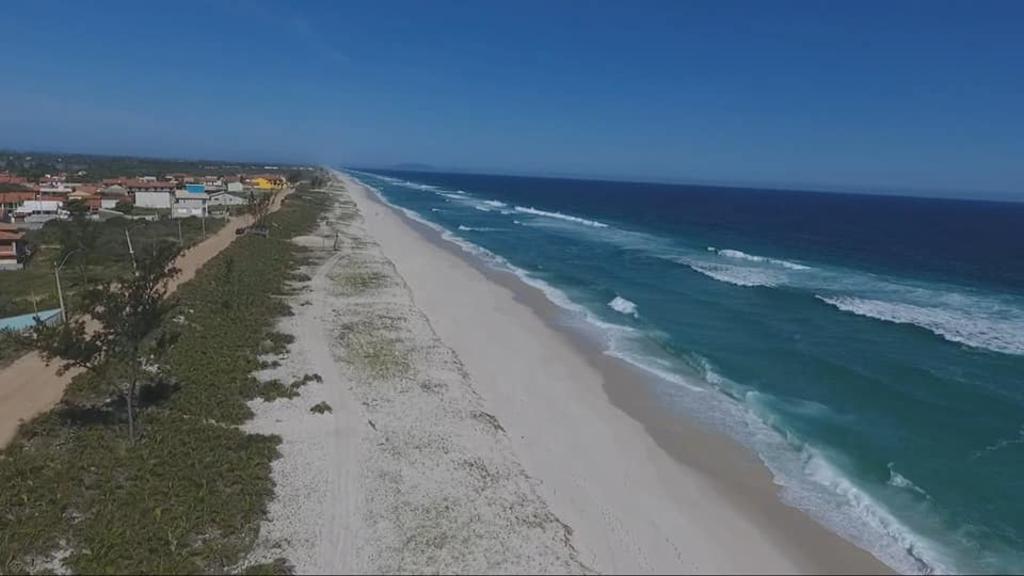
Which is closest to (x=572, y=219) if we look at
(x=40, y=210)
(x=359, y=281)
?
(x=359, y=281)

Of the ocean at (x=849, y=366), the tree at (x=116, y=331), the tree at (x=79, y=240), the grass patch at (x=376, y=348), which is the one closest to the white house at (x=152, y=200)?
the tree at (x=79, y=240)

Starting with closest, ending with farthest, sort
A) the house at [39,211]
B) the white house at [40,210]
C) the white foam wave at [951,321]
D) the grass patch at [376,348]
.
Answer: the grass patch at [376,348]
the white foam wave at [951,321]
the house at [39,211]
the white house at [40,210]

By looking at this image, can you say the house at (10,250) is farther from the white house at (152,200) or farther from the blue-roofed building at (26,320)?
the white house at (152,200)

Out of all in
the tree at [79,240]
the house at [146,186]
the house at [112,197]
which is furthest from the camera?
the house at [146,186]

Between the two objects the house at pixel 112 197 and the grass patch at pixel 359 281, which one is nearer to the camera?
the grass patch at pixel 359 281

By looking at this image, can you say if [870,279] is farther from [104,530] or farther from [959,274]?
[104,530]

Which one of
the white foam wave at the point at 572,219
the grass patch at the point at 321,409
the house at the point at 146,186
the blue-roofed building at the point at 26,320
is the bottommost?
the grass patch at the point at 321,409
